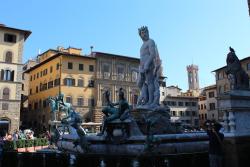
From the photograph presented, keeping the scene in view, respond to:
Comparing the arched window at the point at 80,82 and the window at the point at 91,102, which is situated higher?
the arched window at the point at 80,82

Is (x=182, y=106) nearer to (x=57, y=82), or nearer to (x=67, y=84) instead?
(x=67, y=84)

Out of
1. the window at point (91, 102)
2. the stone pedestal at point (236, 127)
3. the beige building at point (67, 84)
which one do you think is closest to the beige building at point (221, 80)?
the beige building at point (67, 84)

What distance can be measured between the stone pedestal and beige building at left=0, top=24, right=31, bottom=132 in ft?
120

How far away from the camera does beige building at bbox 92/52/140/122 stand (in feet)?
159

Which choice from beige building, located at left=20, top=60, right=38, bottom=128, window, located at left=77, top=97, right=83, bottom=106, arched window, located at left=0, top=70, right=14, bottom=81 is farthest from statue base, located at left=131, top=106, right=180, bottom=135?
beige building, located at left=20, top=60, right=38, bottom=128

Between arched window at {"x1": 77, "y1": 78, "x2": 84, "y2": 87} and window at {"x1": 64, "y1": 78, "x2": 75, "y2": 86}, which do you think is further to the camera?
arched window at {"x1": 77, "y1": 78, "x2": 84, "y2": 87}

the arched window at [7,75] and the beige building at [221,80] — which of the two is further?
the beige building at [221,80]

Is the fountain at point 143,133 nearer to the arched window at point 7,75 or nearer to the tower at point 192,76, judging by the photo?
the arched window at point 7,75

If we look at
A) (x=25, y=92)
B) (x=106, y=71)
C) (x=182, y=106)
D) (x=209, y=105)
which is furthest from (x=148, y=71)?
(x=209, y=105)

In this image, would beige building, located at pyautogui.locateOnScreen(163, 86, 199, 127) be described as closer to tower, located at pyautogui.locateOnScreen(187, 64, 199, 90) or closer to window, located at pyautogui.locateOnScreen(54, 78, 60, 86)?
window, located at pyautogui.locateOnScreen(54, 78, 60, 86)

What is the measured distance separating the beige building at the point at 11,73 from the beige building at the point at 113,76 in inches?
485

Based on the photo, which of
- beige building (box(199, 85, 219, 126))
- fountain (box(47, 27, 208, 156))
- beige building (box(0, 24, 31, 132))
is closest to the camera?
fountain (box(47, 27, 208, 156))

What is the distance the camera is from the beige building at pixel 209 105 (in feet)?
216

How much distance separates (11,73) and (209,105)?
45.1 m
